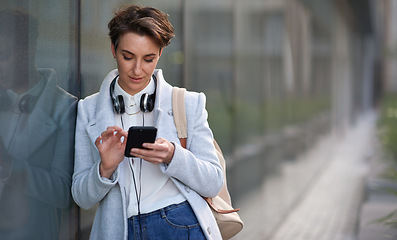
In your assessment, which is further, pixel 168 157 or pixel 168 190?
pixel 168 190

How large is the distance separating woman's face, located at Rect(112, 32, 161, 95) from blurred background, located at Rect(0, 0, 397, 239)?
0.31 meters

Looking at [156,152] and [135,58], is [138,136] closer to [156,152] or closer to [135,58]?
[156,152]

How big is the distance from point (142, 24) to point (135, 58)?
0.13 meters

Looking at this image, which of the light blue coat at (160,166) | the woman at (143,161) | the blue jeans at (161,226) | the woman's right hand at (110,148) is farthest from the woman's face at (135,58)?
the blue jeans at (161,226)

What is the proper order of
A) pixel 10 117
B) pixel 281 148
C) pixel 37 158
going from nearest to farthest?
1. pixel 10 117
2. pixel 37 158
3. pixel 281 148

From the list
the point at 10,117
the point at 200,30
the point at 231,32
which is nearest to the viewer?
the point at 10,117

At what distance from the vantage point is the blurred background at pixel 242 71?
2330 mm

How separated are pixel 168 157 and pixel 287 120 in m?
5.69

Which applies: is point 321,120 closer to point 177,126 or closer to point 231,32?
point 231,32

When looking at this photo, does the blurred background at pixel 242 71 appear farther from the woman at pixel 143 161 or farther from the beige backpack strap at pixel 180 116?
the beige backpack strap at pixel 180 116

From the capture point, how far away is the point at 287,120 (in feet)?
24.7

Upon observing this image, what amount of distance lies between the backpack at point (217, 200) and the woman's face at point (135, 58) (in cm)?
17

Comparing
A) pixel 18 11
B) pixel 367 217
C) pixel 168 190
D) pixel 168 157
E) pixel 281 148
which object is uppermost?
pixel 18 11

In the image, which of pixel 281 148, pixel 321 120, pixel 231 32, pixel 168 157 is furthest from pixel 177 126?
pixel 321 120
